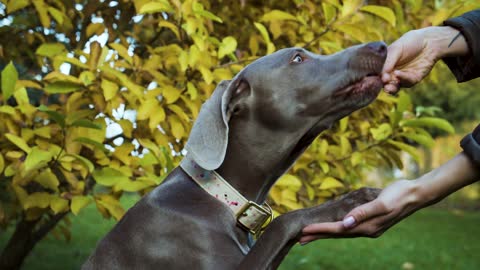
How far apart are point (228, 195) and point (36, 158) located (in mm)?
892

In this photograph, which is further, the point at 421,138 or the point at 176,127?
the point at 421,138

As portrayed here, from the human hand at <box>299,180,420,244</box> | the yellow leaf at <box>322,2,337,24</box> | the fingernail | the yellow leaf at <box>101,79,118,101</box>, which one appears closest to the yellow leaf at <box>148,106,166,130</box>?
the yellow leaf at <box>101,79,118,101</box>

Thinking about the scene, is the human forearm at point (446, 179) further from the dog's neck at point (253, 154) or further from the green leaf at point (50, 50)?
the green leaf at point (50, 50)

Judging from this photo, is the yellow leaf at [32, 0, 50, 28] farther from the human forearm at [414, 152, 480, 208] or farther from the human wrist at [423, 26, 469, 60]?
the human forearm at [414, 152, 480, 208]

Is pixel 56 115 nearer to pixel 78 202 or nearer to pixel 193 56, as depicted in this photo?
pixel 78 202

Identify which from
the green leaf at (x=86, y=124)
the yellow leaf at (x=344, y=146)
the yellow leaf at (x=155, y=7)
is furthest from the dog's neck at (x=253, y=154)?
the yellow leaf at (x=344, y=146)

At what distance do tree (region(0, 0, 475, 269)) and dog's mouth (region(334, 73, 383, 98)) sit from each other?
2.67ft

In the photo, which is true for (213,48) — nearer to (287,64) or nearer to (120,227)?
(287,64)

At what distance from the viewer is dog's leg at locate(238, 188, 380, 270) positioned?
7.46 feet

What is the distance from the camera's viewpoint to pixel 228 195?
248 centimetres

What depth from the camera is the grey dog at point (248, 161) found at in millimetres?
2322

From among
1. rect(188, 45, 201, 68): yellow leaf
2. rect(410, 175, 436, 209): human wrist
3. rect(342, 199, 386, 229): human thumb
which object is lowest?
rect(188, 45, 201, 68): yellow leaf

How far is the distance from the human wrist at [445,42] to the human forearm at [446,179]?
42 cm

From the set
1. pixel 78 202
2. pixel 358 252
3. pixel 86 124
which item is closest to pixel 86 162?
pixel 86 124
